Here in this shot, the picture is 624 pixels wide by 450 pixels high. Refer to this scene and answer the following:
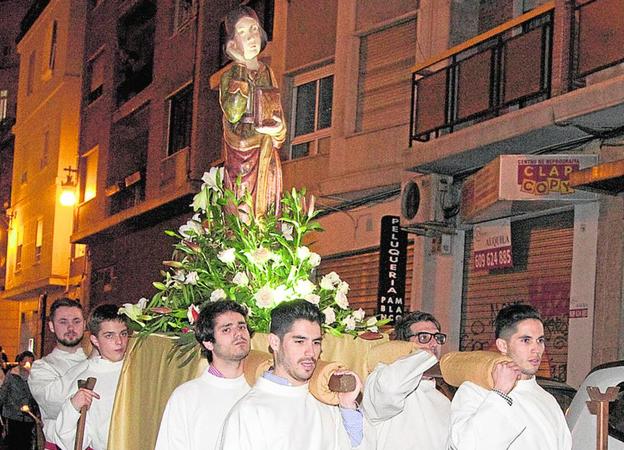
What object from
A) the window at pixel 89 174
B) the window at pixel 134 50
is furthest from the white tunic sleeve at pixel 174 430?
the window at pixel 89 174

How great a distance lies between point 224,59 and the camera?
23.8 m

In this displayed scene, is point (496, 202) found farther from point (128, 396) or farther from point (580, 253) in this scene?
point (128, 396)

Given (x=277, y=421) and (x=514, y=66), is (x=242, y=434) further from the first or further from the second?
(x=514, y=66)

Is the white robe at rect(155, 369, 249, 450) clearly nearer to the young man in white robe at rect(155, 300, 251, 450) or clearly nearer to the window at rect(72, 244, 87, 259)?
the young man in white robe at rect(155, 300, 251, 450)

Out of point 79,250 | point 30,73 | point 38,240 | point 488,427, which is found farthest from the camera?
point 30,73

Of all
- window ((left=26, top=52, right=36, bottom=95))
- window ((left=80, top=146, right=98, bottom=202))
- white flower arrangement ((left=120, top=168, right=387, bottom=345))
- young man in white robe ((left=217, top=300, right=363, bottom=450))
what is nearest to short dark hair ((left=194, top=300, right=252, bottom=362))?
white flower arrangement ((left=120, top=168, right=387, bottom=345))

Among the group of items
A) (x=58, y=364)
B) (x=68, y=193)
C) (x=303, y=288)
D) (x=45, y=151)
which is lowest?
(x=58, y=364)

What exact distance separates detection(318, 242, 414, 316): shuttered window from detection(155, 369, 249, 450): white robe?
1084 centimetres

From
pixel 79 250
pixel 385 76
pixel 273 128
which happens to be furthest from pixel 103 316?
pixel 79 250

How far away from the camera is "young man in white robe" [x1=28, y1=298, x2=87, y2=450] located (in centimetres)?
852

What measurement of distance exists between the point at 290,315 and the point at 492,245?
10388 millimetres

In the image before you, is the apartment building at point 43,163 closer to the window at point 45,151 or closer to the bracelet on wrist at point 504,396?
the window at point 45,151

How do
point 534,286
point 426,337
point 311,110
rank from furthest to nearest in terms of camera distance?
1. point 311,110
2. point 534,286
3. point 426,337

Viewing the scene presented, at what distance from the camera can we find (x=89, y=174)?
32.8 metres
